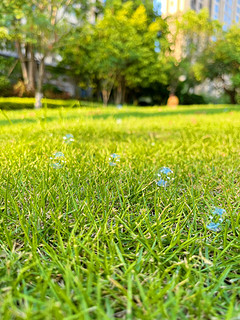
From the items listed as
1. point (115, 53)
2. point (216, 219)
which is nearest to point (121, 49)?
point (115, 53)

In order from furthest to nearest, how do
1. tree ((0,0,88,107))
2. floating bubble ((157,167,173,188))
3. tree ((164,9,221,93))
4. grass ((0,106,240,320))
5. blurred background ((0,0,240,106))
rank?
tree ((164,9,221,93))
blurred background ((0,0,240,106))
tree ((0,0,88,107))
floating bubble ((157,167,173,188))
grass ((0,106,240,320))

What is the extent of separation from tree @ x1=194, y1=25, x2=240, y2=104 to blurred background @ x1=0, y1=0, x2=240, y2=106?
103 mm

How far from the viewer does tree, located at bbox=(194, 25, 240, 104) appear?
29.4m

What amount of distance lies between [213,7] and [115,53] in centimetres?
5856

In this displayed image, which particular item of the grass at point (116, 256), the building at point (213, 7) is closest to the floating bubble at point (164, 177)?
the grass at point (116, 256)

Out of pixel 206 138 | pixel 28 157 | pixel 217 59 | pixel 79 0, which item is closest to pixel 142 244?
pixel 28 157

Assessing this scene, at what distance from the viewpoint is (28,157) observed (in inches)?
85.9

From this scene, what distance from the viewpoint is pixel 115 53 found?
2181 centimetres

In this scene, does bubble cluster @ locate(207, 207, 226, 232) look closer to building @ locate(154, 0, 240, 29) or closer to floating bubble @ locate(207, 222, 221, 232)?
floating bubble @ locate(207, 222, 221, 232)

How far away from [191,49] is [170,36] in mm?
2858

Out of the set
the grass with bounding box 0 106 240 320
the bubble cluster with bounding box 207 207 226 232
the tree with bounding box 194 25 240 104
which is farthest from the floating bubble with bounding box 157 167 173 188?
the tree with bounding box 194 25 240 104

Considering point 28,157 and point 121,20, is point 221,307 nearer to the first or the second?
point 28,157

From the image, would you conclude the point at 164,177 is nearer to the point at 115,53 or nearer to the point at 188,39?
the point at 115,53

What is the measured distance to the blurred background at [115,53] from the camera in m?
13.9
